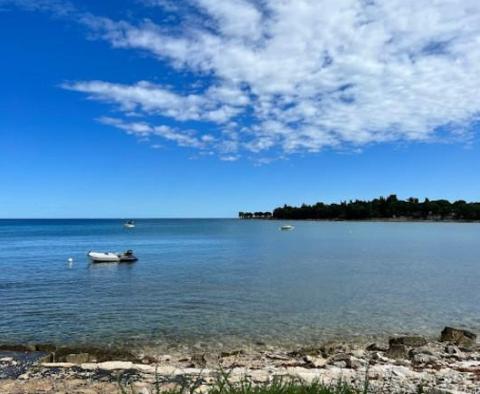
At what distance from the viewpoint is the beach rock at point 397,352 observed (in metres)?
14.1

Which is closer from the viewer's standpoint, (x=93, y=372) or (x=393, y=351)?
(x=93, y=372)

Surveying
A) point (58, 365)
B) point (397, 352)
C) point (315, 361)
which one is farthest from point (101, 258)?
point (397, 352)

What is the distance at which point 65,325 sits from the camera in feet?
64.4

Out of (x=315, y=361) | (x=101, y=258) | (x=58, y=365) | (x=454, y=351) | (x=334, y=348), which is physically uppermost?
(x=101, y=258)

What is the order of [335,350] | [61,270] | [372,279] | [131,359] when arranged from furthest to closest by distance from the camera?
[61,270]
[372,279]
[335,350]
[131,359]

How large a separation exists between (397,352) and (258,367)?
15.8 ft

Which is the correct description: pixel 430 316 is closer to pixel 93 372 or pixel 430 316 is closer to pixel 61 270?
pixel 93 372

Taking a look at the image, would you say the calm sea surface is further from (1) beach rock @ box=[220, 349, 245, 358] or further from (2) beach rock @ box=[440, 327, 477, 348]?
(2) beach rock @ box=[440, 327, 477, 348]

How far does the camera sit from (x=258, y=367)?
12547 millimetres

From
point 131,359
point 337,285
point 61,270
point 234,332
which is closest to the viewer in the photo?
point 131,359

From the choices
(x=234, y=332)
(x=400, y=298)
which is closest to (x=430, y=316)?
(x=400, y=298)

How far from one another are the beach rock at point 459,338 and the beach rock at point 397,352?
9.32 ft

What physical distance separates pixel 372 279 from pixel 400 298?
8.04 metres

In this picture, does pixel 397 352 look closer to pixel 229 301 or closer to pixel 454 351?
pixel 454 351
